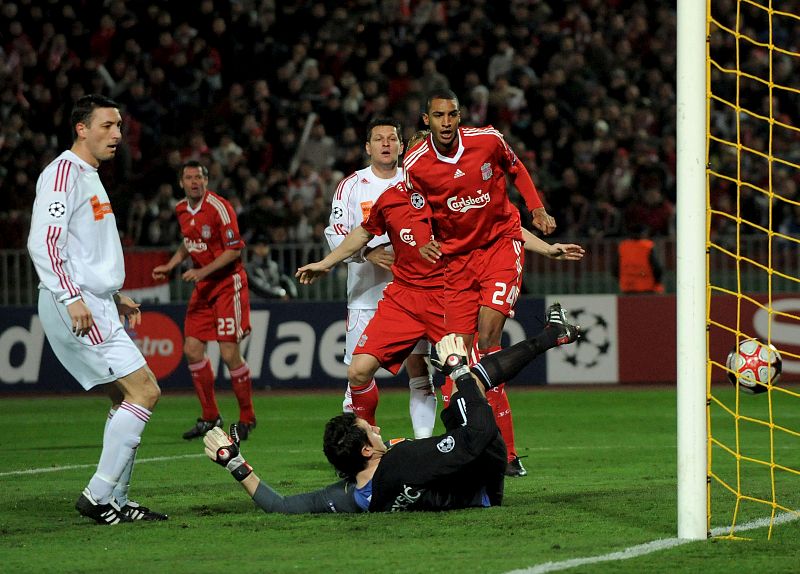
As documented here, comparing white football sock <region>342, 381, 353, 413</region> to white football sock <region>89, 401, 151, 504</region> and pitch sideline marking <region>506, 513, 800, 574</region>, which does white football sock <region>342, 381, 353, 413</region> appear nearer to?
white football sock <region>89, 401, 151, 504</region>

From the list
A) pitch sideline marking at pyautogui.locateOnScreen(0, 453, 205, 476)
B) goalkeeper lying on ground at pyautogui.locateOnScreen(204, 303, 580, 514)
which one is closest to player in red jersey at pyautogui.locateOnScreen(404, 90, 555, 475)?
goalkeeper lying on ground at pyautogui.locateOnScreen(204, 303, 580, 514)

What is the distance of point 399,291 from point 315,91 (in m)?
12.1

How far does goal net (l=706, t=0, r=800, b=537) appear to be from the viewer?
6.86 meters

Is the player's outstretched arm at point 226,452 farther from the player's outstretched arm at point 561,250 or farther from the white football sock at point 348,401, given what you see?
the player's outstretched arm at point 561,250

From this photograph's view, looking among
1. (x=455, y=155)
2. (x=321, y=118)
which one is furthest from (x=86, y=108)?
(x=321, y=118)

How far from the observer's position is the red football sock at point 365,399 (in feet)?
28.3

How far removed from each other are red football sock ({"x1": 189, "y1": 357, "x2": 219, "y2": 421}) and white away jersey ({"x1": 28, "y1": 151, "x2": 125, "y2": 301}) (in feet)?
16.3

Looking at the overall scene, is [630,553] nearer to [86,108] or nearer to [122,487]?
[122,487]

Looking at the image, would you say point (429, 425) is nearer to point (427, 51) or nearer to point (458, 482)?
point (458, 482)

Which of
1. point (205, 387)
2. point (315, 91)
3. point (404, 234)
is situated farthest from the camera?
point (315, 91)

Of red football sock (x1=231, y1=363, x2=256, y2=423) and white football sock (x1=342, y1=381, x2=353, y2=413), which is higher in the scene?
white football sock (x1=342, y1=381, x2=353, y2=413)

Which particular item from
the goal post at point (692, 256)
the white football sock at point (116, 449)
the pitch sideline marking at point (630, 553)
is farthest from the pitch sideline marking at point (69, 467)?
the goal post at point (692, 256)

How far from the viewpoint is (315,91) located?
2041 centimetres

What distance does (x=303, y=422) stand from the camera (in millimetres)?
12992
